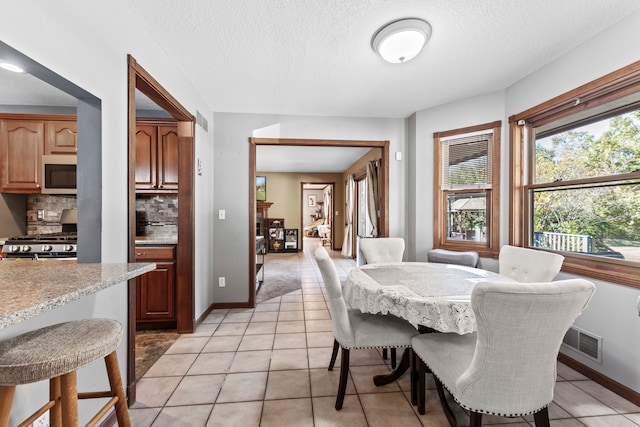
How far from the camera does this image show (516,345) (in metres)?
1.04

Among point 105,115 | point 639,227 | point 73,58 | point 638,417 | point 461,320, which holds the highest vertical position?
point 73,58

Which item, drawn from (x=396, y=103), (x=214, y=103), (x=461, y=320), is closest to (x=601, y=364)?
(x=461, y=320)

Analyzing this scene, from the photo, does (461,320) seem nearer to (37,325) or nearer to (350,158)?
(37,325)

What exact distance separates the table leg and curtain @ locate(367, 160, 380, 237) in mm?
2902

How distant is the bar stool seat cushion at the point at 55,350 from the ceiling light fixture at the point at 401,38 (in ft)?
7.03

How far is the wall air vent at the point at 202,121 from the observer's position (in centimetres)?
278

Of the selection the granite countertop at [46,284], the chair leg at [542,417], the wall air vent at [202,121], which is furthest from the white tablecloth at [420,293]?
the wall air vent at [202,121]

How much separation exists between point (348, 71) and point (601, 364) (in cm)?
285

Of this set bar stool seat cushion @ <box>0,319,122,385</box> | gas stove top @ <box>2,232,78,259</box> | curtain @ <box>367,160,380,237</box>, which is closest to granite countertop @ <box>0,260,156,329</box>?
bar stool seat cushion @ <box>0,319,122,385</box>

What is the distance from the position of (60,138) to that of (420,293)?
11.5ft

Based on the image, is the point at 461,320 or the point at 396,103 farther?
the point at 396,103

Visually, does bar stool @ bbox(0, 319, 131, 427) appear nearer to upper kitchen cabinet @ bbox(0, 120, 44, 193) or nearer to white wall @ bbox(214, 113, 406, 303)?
white wall @ bbox(214, 113, 406, 303)

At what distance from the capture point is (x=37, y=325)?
1100mm

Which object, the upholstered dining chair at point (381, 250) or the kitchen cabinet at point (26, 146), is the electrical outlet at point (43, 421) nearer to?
the upholstered dining chair at point (381, 250)
